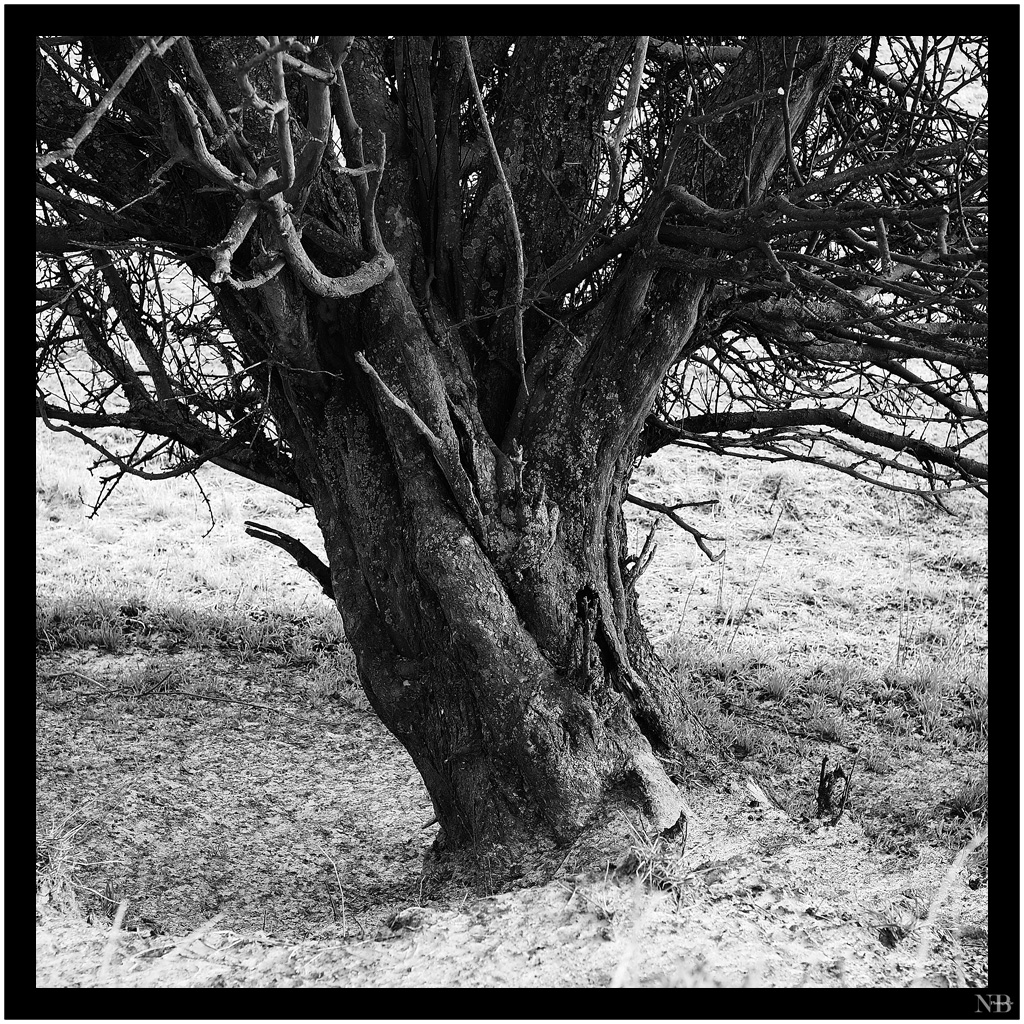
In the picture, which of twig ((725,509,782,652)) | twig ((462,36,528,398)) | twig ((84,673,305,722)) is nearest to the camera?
twig ((462,36,528,398))

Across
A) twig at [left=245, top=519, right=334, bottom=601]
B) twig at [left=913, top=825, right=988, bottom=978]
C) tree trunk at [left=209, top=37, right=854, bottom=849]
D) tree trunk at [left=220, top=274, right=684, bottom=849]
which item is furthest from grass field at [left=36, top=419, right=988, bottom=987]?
twig at [left=245, top=519, right=334, bottom=601]

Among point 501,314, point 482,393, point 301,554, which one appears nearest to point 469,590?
point 482,393

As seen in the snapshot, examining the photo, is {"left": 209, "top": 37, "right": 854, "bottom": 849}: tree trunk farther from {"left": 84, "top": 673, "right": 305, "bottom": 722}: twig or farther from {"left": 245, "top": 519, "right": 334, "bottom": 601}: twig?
{"left": 84, "top": 673, "right": 305, "bottom": 722}: twig

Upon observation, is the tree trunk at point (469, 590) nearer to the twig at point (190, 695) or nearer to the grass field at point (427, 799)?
the grass field at point (427, 799)

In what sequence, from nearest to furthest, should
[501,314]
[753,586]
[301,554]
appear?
[501,314] → [301,554] → [753,586]

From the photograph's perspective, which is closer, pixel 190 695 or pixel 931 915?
pixel 931 915

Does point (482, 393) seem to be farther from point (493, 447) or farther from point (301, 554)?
point (301, 554)

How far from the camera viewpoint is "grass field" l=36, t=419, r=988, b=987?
2.64m

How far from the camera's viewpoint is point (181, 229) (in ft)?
11.3

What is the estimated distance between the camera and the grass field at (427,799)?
264 centimetres

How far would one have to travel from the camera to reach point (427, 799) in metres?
4.72

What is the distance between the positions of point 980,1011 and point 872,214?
7.18 ft

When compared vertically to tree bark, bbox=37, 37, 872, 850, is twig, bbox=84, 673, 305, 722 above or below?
below
